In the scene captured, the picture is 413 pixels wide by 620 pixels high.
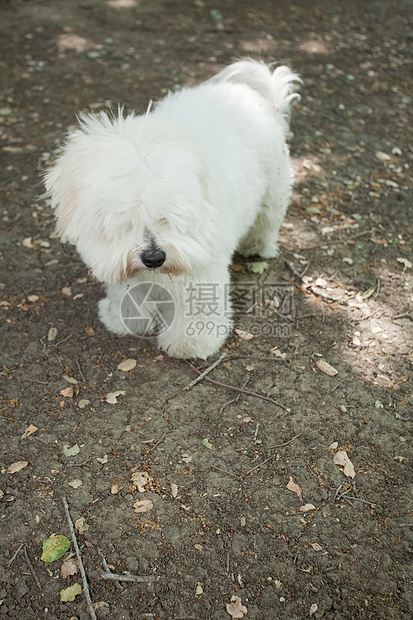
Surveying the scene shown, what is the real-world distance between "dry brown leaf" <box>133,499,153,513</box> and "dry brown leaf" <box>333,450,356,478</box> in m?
0.95

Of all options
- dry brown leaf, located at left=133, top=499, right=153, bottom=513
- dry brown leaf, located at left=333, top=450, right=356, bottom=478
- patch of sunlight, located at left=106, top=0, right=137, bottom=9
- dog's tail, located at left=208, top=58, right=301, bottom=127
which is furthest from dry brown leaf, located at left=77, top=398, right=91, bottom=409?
patch of sunlight, located at left=106, top=0, right=137, bottom=9

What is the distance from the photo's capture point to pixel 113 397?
2910 millimetres

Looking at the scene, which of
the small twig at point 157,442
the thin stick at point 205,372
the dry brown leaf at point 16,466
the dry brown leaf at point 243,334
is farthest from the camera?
the dry brown leaf at point 243,334

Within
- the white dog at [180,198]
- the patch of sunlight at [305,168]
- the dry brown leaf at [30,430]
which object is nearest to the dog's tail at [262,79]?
the white dog at [180,198]

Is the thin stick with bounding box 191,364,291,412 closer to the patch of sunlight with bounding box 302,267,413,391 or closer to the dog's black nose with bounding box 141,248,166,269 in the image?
the patch of sunlight with bounding box 302,267,413,391

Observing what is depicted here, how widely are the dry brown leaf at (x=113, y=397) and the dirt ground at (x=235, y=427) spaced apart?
0.08 ft

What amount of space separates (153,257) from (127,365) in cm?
99

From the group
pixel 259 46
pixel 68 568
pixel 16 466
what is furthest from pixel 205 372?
pixel 259 46

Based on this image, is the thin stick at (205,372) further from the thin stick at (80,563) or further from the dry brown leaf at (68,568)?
the dry brown leaf at (68,568)

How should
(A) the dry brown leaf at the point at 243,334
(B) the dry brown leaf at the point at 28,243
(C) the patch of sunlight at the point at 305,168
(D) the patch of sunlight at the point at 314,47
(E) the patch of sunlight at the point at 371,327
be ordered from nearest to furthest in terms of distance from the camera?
1. (E) the patch of sunlight at the point at 371,327
2. (A) the dry brown leaf at the point at 243,334
3. (B) the dry brown leaf at the point at 28,243
4. (C) the patch of sunlight at the point at 305,168
5. (D) the patch of sunlight at the point at 314,47

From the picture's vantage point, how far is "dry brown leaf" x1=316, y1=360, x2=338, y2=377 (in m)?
3.07

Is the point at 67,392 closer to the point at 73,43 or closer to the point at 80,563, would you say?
the point at 80,563

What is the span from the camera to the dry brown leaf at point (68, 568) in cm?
220

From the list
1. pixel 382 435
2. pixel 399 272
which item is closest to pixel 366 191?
pixel 399 272
